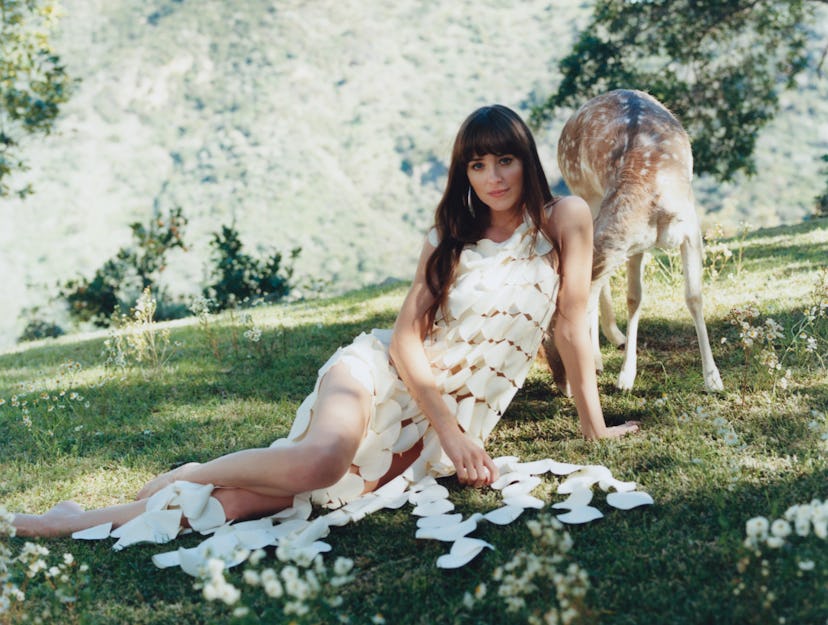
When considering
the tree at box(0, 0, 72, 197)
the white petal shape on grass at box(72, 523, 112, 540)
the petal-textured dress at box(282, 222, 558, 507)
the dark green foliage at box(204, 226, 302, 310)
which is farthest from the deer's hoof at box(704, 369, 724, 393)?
the tree at box(0, 0, 72, 197)

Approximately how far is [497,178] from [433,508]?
139 centimetres

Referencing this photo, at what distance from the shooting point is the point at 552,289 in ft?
11.7

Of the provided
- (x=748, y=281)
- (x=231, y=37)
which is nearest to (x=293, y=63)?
(x=231, y=37)

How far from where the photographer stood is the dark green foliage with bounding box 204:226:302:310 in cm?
1030

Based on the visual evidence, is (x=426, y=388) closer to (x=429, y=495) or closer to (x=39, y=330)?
(x=429, y=495)

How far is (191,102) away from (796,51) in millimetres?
45884

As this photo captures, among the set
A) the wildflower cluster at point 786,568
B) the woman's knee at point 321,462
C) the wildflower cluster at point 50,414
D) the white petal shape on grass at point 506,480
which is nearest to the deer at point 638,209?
the white petal shape on grass at point 506,480

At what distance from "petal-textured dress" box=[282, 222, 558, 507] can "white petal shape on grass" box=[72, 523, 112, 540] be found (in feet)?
2.48

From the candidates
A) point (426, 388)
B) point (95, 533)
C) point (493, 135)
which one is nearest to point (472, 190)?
point (493, 135)

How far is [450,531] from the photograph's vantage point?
2.92 meters

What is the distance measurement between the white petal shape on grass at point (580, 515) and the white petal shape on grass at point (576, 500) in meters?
0.04

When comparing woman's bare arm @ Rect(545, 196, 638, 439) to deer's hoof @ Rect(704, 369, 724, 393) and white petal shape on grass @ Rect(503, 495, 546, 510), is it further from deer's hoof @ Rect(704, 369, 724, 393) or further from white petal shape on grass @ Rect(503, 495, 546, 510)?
deer's hoof @ Rect(704, 369, 724, 393)

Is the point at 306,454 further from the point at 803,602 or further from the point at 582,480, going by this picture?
the point at 803,602

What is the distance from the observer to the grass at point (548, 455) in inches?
95.3
